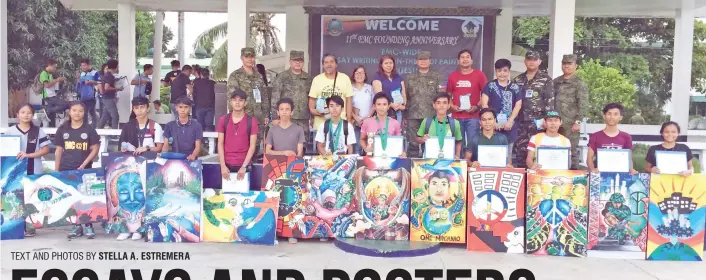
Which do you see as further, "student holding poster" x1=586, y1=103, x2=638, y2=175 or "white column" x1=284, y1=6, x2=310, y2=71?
"white column" x1=284, y1=6, x2=310, y2=71

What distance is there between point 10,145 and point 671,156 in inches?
247

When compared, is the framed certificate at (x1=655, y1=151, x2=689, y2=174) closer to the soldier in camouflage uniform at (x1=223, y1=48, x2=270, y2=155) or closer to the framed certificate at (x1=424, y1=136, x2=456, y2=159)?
the framed certificate at (x1=424, y1=136, x2=456, y2=159)

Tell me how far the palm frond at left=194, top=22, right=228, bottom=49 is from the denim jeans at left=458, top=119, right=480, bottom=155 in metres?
25.4

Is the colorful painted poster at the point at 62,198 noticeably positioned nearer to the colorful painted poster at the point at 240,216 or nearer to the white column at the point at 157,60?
the colorful painted poster at the point at 240,216

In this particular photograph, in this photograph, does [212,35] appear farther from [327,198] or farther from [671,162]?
[671,162]

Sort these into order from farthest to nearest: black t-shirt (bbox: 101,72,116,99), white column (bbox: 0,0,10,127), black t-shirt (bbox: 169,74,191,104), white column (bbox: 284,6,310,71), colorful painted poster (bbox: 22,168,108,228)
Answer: white column (bbox: 284,6,310,71)
black t-shirt (bbox: 101,72,116,99)
black t-shirt (bbox: 169,74,191,104)
white column (bbox: 0,0,10,127)
colorful painted poster (bbox: 22,168,108,228)

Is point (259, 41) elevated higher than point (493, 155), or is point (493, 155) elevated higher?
point (259, 41)

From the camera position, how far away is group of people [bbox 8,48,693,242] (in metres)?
7.09

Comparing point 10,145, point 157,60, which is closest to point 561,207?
point 10,145

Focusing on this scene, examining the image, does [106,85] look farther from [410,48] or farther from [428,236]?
[428,236]

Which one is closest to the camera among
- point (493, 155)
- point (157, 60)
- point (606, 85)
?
point (493, 155)

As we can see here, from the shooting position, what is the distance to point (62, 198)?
23.0 ft

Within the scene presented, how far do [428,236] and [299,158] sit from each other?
1.43m

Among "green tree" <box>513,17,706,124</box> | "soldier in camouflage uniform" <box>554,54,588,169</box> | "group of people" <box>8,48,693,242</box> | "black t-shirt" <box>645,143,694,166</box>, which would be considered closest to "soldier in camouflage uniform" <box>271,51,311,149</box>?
"group of people" <box>8,48,693,242</box>
